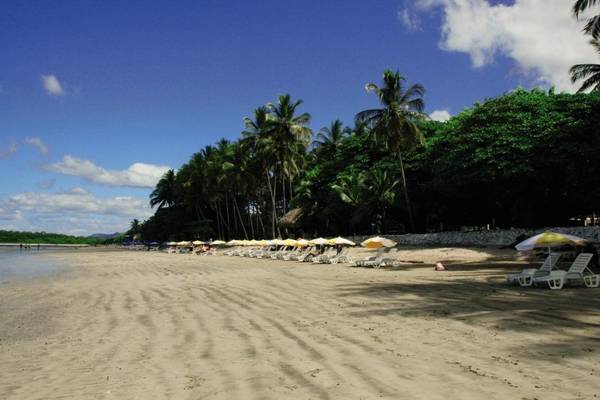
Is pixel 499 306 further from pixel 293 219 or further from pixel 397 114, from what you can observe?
pixel 293 219

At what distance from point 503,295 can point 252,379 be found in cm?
781

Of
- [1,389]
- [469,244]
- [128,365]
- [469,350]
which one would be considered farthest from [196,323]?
[469,244]

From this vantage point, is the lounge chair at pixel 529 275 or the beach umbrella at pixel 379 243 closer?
the lounge chair at pixel 529 275

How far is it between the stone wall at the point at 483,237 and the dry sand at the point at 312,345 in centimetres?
1205

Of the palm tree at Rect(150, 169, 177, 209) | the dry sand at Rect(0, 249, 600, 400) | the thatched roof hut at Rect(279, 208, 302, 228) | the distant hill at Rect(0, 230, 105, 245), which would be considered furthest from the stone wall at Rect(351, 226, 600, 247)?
the distant hill at Rect(0, 230, 105, 245)

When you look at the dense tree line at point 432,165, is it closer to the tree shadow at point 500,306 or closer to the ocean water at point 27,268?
the tree shadow at point 500,306

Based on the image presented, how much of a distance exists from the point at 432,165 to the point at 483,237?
9189 mm

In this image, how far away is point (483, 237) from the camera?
27250 mm

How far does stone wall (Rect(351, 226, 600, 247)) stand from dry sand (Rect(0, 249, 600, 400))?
474 inches

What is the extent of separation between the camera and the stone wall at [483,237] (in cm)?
2234

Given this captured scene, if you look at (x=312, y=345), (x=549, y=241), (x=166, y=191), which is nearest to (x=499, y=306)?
(x=312, y=345)

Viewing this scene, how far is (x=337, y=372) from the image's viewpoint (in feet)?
18.3

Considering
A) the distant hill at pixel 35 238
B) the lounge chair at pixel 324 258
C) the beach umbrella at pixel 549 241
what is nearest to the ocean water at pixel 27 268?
the lounge chair at pixel 324 258

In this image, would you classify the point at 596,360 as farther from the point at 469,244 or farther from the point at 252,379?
the point at 469,244
